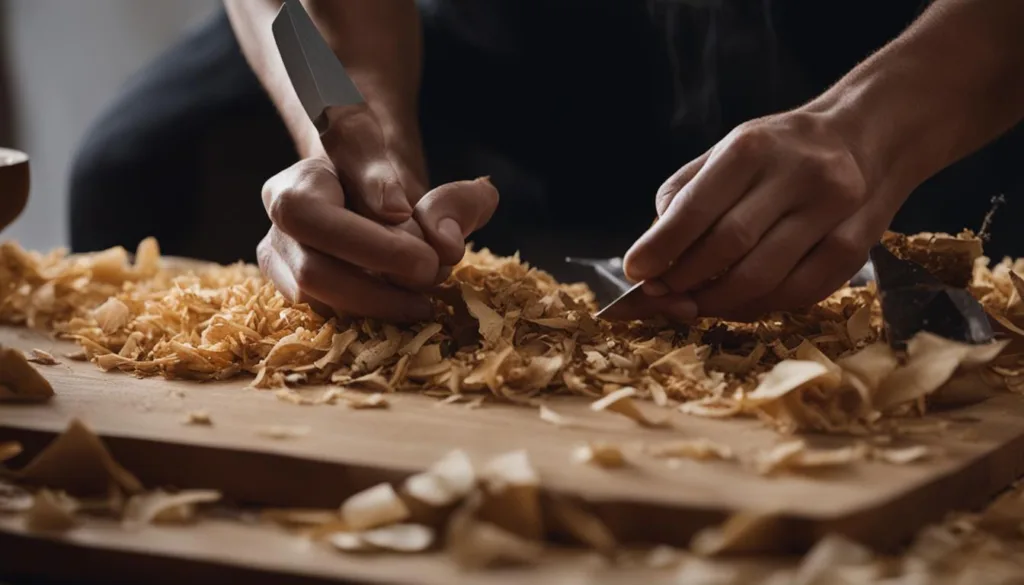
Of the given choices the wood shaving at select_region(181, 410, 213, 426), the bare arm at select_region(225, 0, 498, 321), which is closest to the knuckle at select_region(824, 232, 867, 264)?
the bare arm at select_region(225, 0, 498, 321)

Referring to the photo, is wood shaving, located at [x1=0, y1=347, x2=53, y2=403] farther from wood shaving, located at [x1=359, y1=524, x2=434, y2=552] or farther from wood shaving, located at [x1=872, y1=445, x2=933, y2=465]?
wood shaving, located at [x1=872, y1=445, x2=933, y2=465]

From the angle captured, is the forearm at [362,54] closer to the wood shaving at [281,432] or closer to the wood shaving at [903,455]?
the wood shaving at [281,432]

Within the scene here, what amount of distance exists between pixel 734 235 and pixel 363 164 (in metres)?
0.37

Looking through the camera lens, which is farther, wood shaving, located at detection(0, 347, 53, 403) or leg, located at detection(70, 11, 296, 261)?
leg, located at detection(70, 11, 296, 261)

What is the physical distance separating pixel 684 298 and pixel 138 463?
0.47 m

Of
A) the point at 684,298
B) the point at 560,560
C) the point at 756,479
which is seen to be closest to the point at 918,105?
the point at 684,298

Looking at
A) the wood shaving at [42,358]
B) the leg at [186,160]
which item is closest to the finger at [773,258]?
the wood shaving at [42,358]

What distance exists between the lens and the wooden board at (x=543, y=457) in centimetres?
58

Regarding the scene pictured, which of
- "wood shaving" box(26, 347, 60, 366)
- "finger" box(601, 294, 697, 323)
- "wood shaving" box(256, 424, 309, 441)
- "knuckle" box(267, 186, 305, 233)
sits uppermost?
"knuckle" box(267, 186, 305, 233)

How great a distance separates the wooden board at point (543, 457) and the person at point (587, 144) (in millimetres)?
175

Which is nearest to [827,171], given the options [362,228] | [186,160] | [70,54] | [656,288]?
[656,288]

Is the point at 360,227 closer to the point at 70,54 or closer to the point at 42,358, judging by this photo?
the point at 42,358

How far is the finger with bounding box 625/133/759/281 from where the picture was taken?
2.69 ft

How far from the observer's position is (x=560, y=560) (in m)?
0.57
